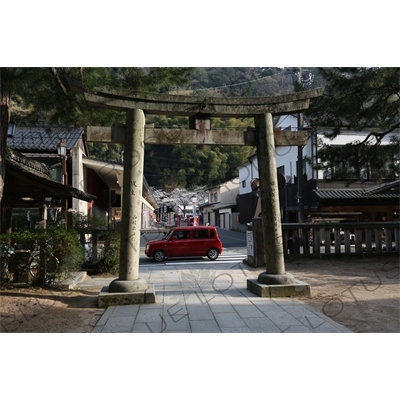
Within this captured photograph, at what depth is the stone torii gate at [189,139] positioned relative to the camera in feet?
21.4

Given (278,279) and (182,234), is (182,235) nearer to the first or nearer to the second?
(182,234)

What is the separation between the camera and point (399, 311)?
5781 millimetres

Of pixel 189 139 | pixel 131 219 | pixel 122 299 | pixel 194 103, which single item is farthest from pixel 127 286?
pixel 194 103

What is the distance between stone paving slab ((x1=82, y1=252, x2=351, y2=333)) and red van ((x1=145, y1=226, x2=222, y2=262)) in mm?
6720

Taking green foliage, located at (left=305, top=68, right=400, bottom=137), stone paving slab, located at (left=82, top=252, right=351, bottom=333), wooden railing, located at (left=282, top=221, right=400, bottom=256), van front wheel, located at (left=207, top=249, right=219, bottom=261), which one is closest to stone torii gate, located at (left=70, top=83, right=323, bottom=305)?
stone paving slab, located at (left=82, top=252, right=351, bottom=333)

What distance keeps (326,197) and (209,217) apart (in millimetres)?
27189

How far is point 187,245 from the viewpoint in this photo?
14.9 meters

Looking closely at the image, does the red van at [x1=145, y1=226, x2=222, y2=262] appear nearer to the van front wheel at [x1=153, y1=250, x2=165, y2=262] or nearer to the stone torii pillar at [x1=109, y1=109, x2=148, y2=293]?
the van front wheel at [x1=153, y1=250, x2=165, y2=262]

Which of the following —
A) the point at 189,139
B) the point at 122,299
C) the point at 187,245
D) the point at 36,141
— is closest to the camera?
the point at 122,299

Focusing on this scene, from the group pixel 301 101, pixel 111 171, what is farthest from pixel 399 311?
pixel 111 171

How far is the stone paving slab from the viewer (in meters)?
4.89

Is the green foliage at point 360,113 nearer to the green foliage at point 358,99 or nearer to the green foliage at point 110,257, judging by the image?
the green foliage at point 358,99

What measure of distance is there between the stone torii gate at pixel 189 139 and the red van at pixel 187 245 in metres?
7.36

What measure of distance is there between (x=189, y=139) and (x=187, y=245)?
27.5 ft
